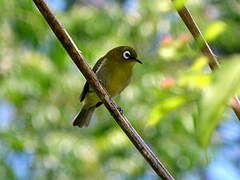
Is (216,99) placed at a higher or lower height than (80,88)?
higher

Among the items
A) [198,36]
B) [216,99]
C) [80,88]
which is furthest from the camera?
[80,88]

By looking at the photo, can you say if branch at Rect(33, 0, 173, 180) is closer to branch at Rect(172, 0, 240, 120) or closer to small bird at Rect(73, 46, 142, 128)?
branch at Rect(172, 0, 240, 120)

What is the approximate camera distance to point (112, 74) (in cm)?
385

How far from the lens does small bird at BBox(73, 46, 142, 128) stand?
12.5ft

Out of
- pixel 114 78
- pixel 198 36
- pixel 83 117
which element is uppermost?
pixel 198 36

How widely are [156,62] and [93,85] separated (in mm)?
4333

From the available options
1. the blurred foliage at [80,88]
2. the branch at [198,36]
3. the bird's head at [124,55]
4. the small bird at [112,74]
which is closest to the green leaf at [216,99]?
the branch at [198,36]

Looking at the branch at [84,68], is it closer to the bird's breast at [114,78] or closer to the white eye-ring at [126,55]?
the bird's breast at [114,78]

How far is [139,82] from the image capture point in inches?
208

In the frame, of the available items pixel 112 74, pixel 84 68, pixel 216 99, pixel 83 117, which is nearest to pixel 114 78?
pixel 112 74

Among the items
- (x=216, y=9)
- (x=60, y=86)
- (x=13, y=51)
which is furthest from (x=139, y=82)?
(x=216, y=9)

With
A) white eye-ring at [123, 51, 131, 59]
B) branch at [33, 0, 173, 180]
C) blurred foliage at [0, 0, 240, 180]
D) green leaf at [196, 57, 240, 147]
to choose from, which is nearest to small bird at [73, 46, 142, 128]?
white eye-ring at [123, 51, 131, 59]

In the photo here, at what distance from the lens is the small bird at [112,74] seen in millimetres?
3797

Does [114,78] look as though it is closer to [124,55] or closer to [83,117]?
[124,55]
